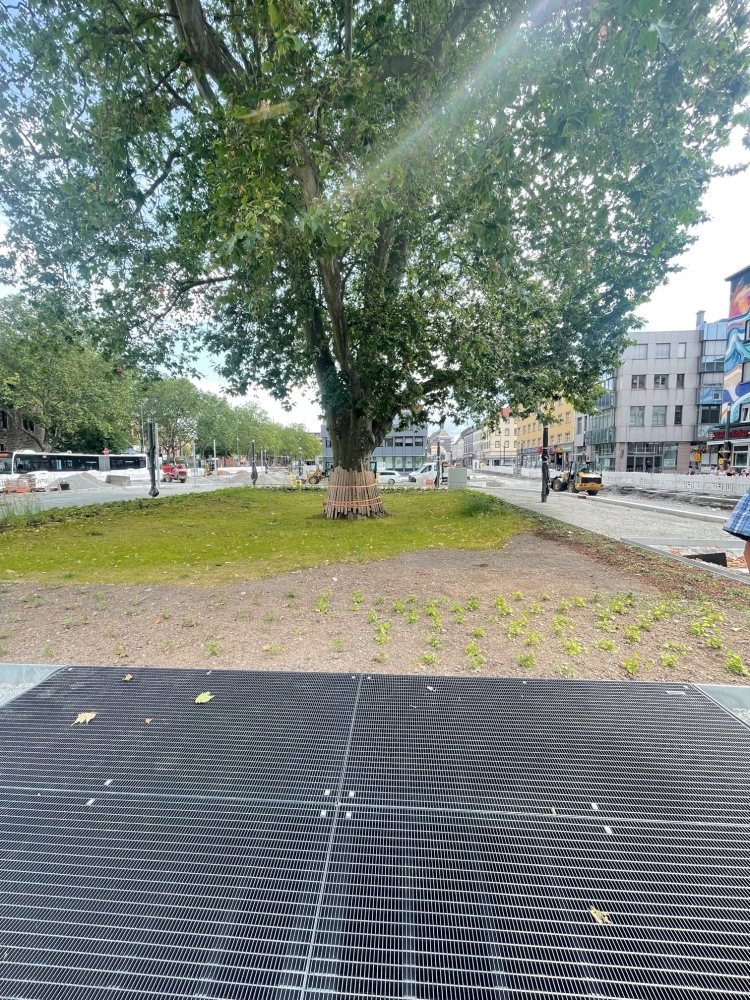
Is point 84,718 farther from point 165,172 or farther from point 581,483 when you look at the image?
point 581,483

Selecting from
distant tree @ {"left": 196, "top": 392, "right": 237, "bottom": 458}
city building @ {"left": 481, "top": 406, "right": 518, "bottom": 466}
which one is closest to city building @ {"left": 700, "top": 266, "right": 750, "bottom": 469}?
distant tree @ {"left": 196, "top": 392, "right": 237, "bottom": 458}

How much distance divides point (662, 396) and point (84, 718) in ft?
195

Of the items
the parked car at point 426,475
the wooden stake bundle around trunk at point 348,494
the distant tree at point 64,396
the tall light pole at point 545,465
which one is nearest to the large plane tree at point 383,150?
the wooden stake bundle around trunk at point 348,494

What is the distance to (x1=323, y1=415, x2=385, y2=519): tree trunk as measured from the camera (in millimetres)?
11969

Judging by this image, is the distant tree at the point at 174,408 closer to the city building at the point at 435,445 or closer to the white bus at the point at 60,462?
the white bus at the point at 60,462

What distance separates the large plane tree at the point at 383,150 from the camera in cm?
495

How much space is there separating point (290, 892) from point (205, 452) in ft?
256

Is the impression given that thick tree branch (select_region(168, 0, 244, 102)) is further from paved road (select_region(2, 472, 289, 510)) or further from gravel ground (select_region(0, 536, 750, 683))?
paved road (select_region(2, 472, 289, 510))

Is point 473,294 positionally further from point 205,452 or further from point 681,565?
point 205,452

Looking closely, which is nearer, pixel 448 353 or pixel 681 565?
pixel 681 565

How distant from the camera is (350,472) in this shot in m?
12.1

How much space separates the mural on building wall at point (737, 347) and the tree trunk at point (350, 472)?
41.2 m

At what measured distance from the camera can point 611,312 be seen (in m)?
11.8

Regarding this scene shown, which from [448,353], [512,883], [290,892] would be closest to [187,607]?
[290,892]
